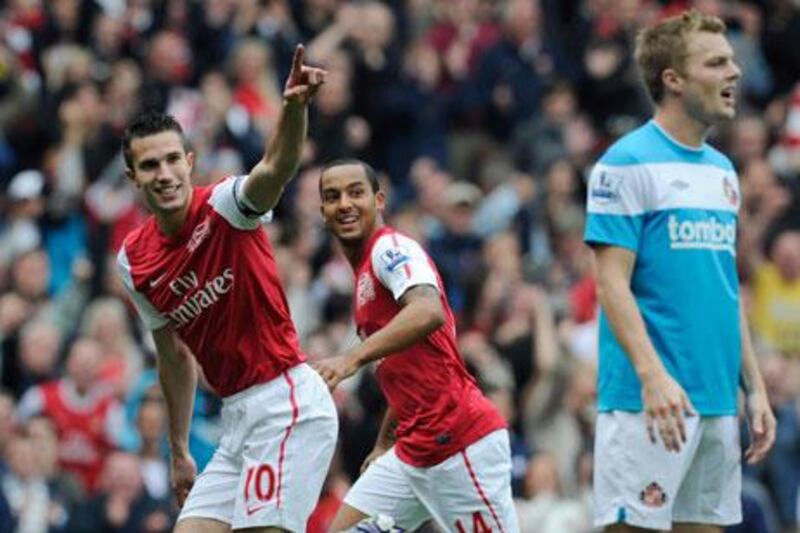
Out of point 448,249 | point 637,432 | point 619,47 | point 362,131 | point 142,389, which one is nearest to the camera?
point 637,432

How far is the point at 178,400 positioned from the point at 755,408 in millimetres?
2606

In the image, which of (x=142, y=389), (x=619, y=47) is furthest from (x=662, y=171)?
(x=619, y=47)

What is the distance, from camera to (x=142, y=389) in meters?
16.2

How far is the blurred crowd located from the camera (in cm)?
1598

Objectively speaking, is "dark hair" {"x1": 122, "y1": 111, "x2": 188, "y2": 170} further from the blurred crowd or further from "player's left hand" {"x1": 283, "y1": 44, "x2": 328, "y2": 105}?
the blurred crowd

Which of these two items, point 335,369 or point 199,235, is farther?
point 199,235

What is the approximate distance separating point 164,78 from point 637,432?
974 centimetres

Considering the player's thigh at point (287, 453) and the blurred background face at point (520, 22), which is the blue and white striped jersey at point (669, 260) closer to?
the player's thigh at point (287, 453)

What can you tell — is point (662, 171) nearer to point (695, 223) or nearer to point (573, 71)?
point (695, 223)

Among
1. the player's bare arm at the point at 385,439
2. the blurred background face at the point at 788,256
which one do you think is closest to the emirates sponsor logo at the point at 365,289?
the player's bare arm at the point at 385,439

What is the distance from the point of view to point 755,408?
396 inches

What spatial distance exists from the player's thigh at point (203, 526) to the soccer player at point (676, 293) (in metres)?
1.61

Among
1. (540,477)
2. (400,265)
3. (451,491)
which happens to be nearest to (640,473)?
(451,491)

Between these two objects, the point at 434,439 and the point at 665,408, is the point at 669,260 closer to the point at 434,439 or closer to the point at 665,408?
the point at 665,408
